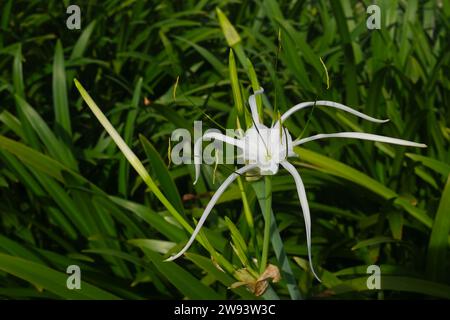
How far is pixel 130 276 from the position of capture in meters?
1.20

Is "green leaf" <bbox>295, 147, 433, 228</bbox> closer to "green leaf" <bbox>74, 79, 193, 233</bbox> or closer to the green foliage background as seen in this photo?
the green foliage background

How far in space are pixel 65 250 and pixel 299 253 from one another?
491 millimetres

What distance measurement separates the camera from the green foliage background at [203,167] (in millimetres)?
1035

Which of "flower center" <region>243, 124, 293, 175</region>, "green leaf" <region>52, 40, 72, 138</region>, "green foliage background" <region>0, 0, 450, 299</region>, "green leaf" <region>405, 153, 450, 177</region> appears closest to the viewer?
"flower center" <region>243, 124, 293, 175</region>

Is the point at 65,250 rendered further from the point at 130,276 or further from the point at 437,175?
the point at 437,175

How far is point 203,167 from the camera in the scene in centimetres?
132

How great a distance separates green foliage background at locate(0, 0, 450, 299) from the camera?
3.40 feet

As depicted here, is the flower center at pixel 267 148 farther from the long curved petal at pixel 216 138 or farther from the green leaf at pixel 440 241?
the green leaf at pixel 440 241

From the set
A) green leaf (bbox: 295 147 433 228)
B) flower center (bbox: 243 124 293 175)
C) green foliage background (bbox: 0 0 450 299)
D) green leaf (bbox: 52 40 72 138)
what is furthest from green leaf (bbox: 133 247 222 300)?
green leaf (bbox: 52 40 72 138)

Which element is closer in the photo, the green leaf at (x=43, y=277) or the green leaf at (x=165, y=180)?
the green leaf at (x=43, y=277)

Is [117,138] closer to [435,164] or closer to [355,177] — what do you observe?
[355,177]

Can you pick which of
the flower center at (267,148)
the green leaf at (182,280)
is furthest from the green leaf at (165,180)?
the flower center at (267,148)

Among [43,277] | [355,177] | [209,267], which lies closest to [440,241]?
[355,177]
